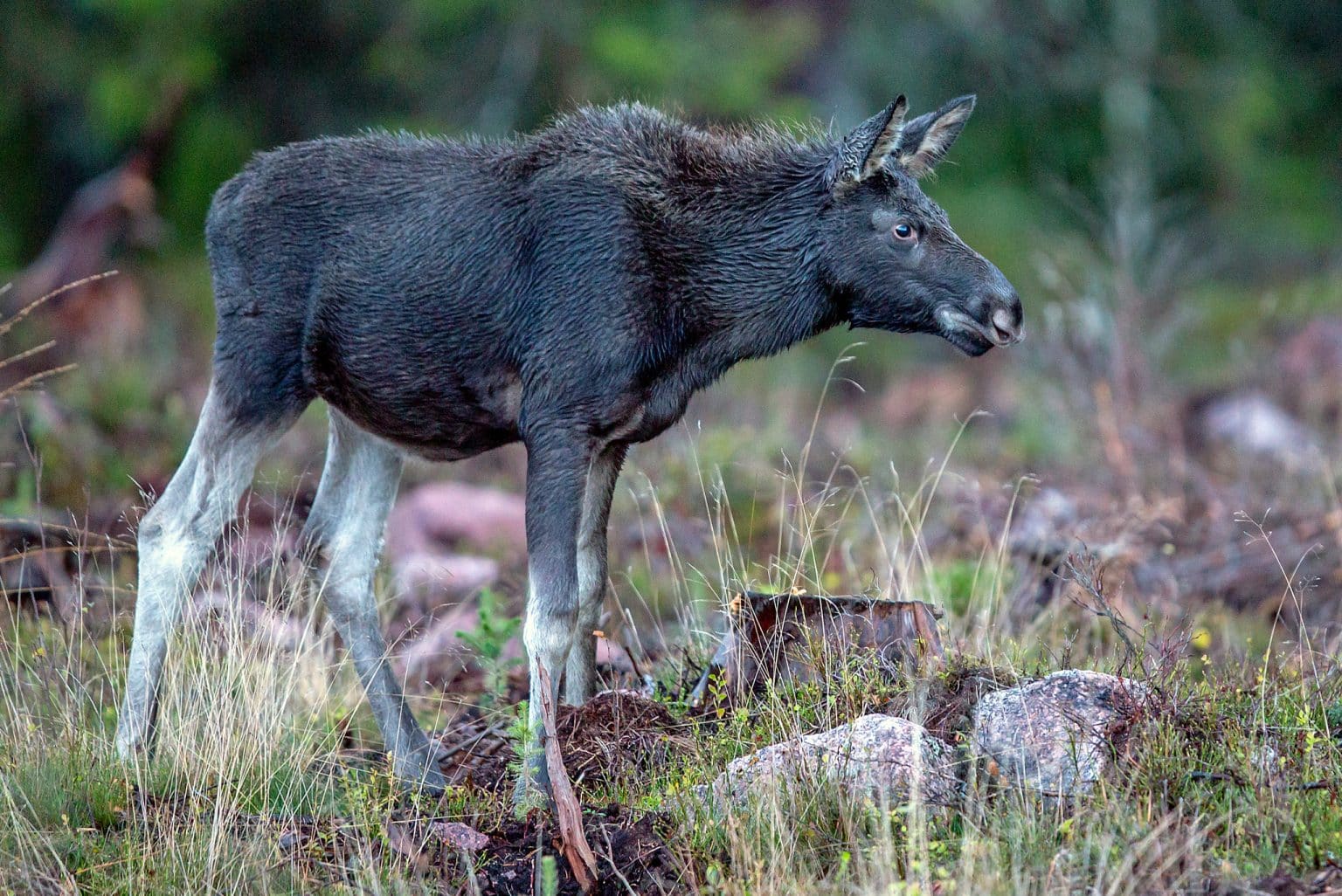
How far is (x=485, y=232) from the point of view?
251 inches

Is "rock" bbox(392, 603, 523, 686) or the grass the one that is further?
"rock" bbox(392, 603, 523, 686)

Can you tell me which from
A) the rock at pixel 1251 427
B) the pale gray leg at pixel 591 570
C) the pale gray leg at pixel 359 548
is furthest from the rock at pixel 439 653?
the rock at pixel 1251 427

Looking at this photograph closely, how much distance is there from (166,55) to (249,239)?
13101 millimetres

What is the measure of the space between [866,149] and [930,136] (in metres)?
0.42

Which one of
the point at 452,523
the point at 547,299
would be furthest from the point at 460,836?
the point at 452,523

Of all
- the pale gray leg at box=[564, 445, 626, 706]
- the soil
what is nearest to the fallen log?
the soil

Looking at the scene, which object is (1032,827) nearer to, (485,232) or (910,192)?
(910,192)

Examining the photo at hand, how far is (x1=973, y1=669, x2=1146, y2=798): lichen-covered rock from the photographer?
5.25m

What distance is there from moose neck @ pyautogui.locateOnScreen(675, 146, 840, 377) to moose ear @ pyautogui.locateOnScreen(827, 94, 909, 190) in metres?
0.12

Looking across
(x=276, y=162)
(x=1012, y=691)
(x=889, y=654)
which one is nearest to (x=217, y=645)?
(x=276, y=162)

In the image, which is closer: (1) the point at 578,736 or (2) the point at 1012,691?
(2) the point at 1012,691

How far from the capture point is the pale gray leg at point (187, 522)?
637 cm

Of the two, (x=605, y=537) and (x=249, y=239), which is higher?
(x=249, y=239)

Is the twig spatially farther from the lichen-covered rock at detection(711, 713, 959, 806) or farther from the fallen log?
the fallen log
